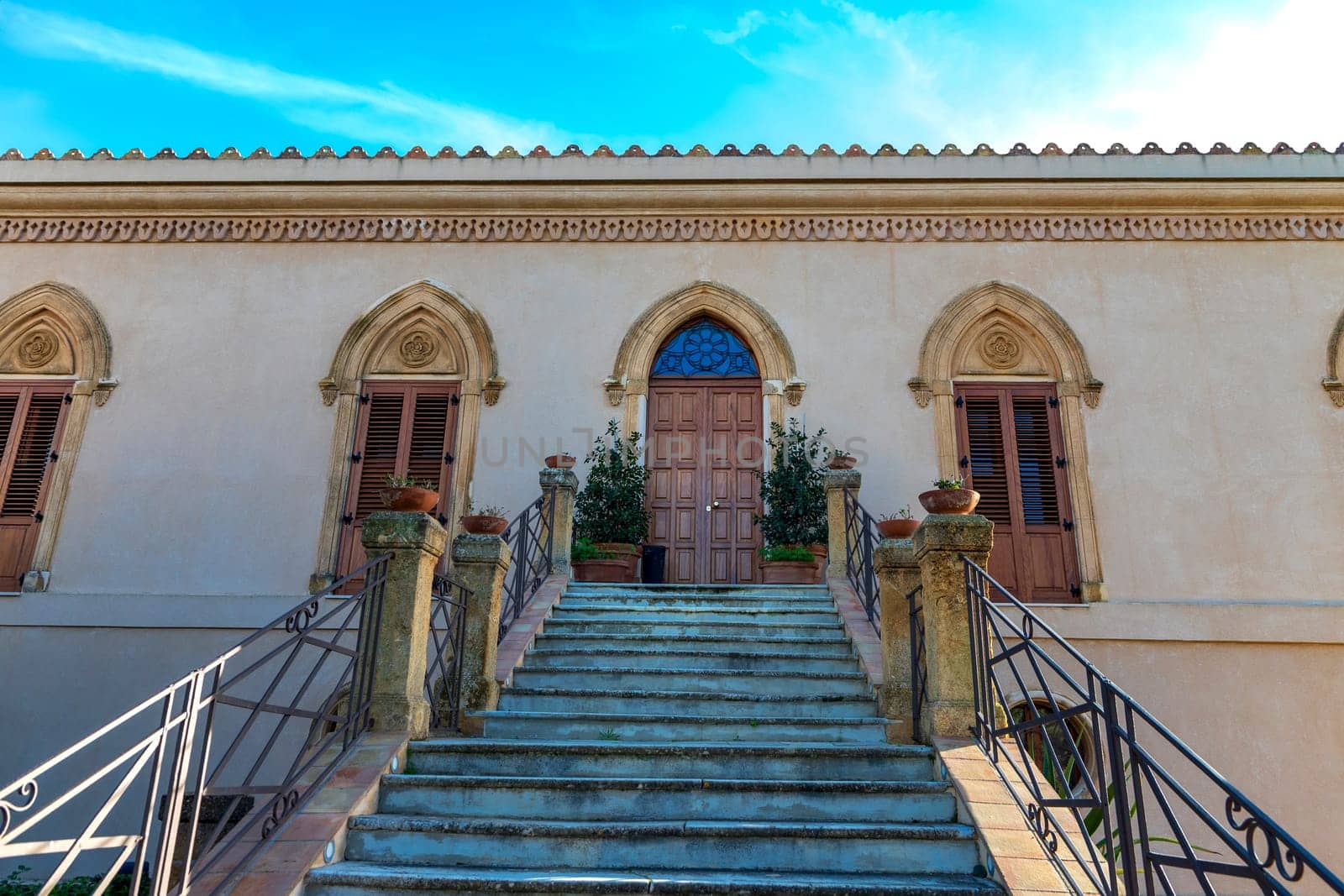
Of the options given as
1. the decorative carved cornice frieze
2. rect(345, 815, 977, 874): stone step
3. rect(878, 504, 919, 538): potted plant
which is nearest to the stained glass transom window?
the decorative carved cornice frieze

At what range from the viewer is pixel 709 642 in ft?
23.1

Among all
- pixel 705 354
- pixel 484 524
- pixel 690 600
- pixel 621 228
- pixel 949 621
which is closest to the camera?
pixel 949 621

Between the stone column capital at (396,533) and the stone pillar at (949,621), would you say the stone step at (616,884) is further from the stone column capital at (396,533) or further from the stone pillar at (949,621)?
the stone column capital at (396,533)

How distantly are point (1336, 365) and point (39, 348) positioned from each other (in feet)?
47.7

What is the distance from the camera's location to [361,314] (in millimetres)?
10609

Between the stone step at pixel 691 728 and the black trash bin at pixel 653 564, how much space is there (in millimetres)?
4059

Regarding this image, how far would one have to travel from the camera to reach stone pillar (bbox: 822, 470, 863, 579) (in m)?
8.59

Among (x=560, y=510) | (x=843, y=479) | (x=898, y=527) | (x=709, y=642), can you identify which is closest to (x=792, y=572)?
(x=843, y=479)

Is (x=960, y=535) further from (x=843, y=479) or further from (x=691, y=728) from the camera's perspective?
(x=843, y=479)

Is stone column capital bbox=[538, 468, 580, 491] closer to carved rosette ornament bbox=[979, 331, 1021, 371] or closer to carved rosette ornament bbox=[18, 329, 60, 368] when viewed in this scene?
carved rosette ornament bbox=[979, 331, 1021, 371]

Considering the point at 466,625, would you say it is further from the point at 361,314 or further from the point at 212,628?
the point at 361,314

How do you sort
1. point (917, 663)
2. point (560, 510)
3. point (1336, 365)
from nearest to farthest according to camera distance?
point (917, 663)
point (560, 510)
point (1336, 365)

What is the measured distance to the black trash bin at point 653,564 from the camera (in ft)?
31.8

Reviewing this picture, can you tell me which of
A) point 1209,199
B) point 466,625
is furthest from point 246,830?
point 1209,199
